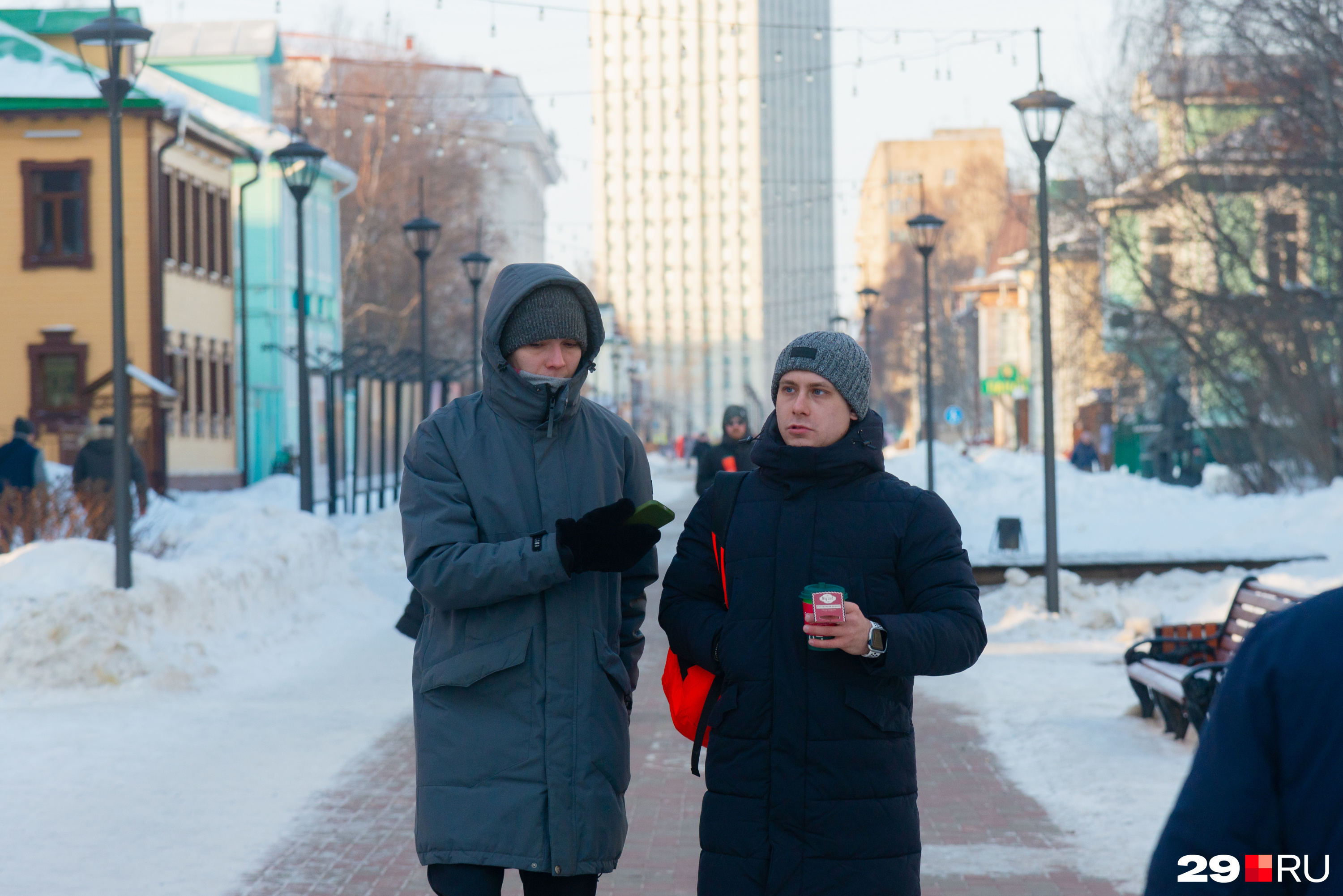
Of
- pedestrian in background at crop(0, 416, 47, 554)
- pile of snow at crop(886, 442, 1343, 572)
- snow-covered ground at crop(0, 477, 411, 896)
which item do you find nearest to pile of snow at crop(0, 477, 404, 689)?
snow-covered ground at crop(0, 477, 411, 896)

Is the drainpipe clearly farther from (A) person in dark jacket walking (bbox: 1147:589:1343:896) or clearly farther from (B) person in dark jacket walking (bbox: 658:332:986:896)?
(A) person in dark jacket walking (bbox: 1147:589:1343:896)

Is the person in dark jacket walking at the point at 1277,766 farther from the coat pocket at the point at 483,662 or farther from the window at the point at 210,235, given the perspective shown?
the window at the point at 210,235

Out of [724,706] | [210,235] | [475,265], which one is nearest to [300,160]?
[475,265]

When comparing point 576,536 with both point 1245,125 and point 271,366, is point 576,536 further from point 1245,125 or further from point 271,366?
point 271,366

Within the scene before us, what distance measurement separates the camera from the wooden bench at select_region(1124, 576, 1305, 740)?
25.7ft

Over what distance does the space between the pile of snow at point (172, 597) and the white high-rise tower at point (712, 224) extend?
5184 inches

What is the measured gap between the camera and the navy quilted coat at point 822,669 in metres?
3.14

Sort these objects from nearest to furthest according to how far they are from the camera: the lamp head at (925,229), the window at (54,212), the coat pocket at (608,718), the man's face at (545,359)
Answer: the coat pocket at (608,718) < the man's face at (545,359) < the lamp head at (925,229) < the window at (54,212)

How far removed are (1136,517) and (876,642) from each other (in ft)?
70.7

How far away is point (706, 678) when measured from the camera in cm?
335

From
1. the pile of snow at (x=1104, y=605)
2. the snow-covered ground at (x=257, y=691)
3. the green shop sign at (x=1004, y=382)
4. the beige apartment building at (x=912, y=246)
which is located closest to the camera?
the snow-covered ground at (x=257, y=691)

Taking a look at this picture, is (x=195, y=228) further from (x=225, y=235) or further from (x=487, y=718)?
(x=487, y=718)

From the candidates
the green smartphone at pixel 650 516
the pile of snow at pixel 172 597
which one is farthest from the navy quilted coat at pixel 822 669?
the pile of snow at pixel 172 597

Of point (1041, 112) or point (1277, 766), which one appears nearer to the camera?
point (1277, 766)
